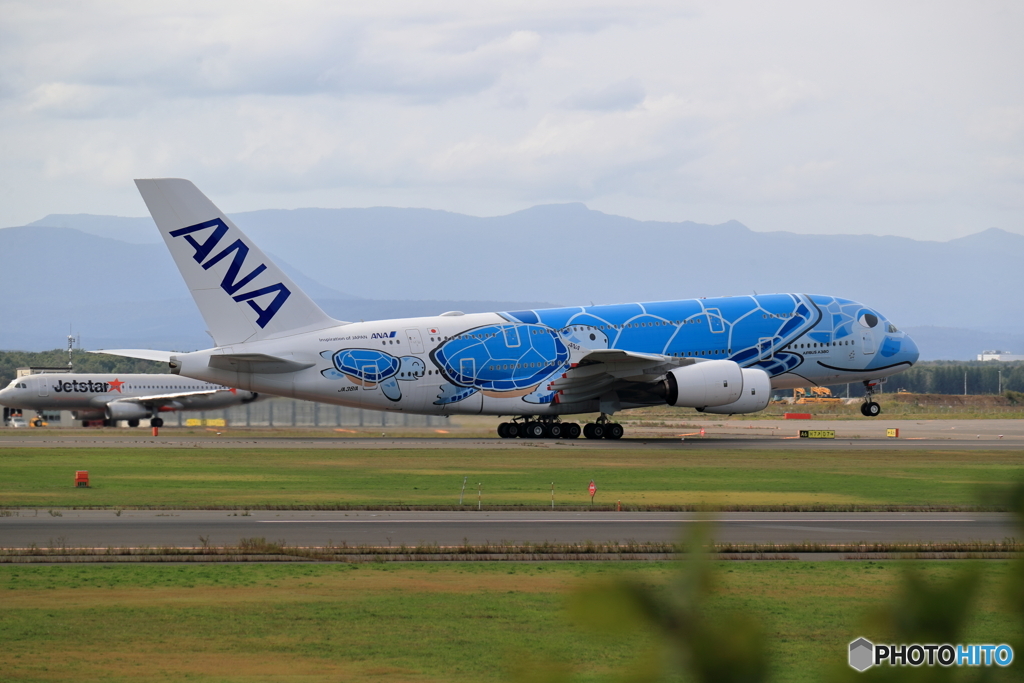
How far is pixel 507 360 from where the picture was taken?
49562 millimetres

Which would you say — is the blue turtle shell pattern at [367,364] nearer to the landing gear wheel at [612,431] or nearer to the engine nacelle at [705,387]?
the landing gear wheel at [612,431]

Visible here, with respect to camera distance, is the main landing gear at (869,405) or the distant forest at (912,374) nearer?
the main landing gear at (869,405)

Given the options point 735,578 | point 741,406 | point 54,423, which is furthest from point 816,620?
point 54,423

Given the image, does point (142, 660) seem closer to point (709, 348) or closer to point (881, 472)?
point (881, 472)

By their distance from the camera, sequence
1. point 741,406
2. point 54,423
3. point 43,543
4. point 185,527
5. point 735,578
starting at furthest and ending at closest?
point 54,423 → point 741,406 → point 185,527 → point 43,543 → point 735,578

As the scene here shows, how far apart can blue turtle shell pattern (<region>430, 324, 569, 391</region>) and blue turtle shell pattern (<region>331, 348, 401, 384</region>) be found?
1.79 metres

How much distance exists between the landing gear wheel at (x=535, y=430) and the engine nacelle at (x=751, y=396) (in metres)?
7.26

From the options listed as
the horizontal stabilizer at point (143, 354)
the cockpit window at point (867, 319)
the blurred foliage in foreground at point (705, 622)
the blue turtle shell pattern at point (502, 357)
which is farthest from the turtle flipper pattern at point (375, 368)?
the blurred foliage in foreground at point (705, 622)

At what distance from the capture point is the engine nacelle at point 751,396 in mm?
48500

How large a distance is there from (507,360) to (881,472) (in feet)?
56.0

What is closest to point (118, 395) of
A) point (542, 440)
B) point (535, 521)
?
point (542, 440)

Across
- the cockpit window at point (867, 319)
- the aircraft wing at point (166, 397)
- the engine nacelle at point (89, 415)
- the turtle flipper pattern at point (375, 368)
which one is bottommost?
the engine nacelle at point (89, 415)

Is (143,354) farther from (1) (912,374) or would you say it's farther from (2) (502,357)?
(1) (912,374)

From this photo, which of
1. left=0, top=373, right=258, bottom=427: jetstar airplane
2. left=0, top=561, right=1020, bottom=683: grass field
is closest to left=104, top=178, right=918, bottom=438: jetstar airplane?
left=0, top=561, right=1020, bottom=683: grass field
